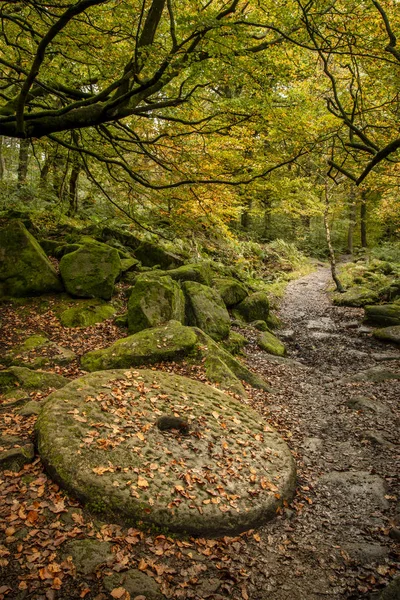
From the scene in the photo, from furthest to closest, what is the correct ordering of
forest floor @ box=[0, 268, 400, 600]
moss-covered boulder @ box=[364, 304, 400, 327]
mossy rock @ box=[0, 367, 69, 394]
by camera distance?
moss-covered boulder @ box=[364, 304, 400, 327] → mossy rock @ box=[0, 367, 69, 394] → forest floor @ box=[0, 268, 400, 600]

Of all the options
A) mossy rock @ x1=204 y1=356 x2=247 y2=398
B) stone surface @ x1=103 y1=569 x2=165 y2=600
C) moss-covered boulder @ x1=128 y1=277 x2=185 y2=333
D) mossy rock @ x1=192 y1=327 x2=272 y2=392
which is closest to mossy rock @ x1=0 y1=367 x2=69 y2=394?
moss-covered boulder @ x1=128 y1=277 x2=185 y2=333

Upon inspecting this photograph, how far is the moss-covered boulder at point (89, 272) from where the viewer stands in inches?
336

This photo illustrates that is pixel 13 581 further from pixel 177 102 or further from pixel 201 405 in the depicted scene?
pixel 177 102

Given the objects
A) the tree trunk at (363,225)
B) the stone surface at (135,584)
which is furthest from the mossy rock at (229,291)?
the tree trunk at (363,225)

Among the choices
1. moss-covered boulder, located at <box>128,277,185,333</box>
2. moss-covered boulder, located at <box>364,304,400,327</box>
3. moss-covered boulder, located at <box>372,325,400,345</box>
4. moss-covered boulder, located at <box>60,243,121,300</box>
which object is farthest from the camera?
moss-covered boulder, located at <box>364,304,400,327</box>

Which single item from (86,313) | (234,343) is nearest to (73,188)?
(86,313)

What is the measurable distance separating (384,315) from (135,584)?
10880mm

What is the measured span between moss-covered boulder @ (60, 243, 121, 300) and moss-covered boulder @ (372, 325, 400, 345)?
7661mm

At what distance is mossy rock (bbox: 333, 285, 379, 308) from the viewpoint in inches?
549

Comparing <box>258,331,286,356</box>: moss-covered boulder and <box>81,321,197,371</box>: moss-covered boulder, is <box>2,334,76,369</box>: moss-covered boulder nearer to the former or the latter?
<box>81,321,197,371</box>: moss-covered boulder

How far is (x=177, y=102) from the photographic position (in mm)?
5473

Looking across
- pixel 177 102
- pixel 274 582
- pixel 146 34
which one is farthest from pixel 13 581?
pixel 146 34

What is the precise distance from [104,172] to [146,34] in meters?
3.62

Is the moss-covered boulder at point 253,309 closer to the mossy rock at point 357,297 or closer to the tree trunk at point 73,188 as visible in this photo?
the mossy rock at point 357,297
